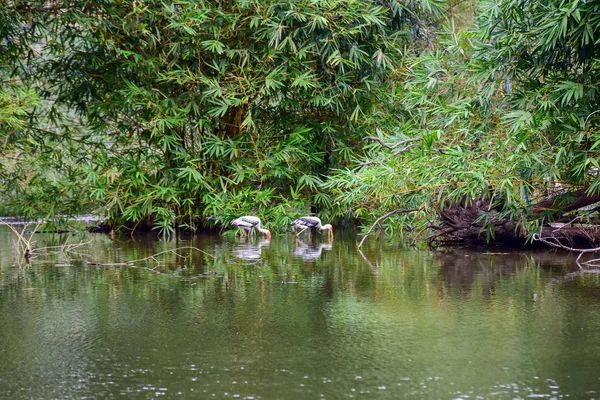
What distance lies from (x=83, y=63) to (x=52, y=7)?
1.15 meters

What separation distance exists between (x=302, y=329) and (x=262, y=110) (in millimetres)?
7742

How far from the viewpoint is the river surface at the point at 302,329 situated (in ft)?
12.5

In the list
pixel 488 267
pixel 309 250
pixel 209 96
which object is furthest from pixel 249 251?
pixel 488 267

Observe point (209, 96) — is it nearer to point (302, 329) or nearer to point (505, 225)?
point (505, 225)

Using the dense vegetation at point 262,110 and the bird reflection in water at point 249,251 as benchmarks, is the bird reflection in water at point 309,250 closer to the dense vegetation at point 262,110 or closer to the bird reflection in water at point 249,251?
the bird reflection in water at point 249,251

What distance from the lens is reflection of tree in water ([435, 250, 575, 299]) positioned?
671cm

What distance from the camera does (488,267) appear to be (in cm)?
793

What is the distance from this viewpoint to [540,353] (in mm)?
4355

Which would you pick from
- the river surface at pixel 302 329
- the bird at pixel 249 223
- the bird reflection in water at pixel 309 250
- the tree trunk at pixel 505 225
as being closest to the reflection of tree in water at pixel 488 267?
the river surface at pixel 302 329

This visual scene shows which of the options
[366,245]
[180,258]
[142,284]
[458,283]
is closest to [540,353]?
[458,283]

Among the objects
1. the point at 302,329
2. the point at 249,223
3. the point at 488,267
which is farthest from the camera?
the point at 249,223

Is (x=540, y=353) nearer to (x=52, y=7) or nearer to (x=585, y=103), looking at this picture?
(x=585, y=103)

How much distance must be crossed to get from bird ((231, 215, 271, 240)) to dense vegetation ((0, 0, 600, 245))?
1.06ft

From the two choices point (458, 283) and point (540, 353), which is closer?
point (540, 353)
